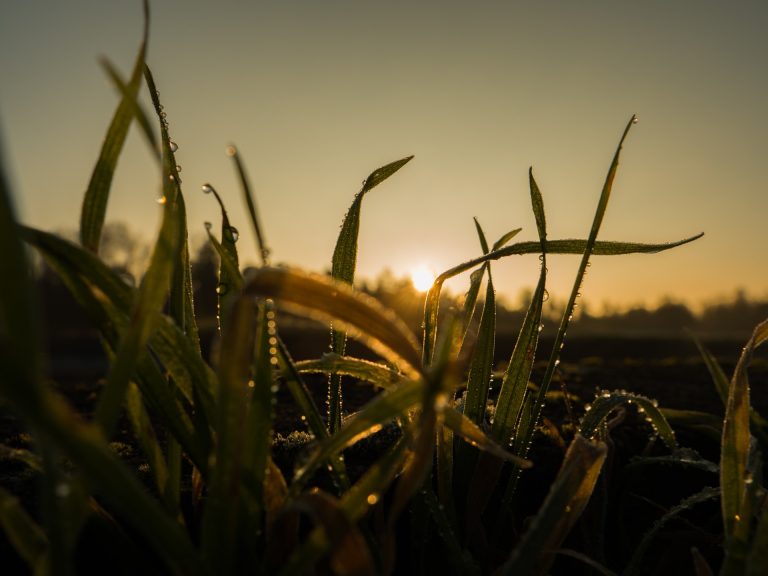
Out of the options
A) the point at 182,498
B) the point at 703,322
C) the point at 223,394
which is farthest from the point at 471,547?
the point at 703,322

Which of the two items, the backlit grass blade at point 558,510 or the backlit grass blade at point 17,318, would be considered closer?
the backlit grass blade at point 17,318

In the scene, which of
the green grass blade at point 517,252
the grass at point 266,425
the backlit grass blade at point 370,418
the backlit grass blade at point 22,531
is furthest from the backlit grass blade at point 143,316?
the green grass blade at point 517,252

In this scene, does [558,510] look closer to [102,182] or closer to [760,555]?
[760,555]

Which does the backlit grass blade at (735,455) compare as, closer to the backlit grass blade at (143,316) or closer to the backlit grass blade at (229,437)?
the backlit grass blade at (229,437)

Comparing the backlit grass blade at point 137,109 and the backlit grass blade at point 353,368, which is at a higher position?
the backlit grass blade at point 137,109

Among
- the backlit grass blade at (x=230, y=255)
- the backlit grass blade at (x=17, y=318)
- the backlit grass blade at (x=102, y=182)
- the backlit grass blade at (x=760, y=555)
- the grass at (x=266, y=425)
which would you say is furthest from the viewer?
the backlit grass blade at (x=230, y=255)

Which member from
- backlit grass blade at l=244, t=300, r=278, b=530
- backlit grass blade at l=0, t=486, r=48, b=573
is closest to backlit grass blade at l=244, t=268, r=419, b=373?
backlit grass blade at l=244, t=300, r=278, b=530
